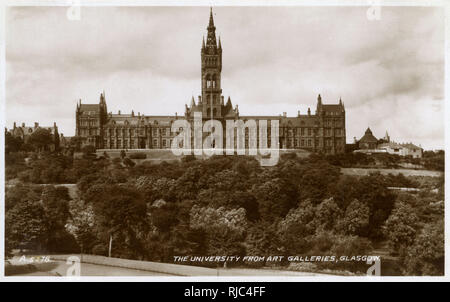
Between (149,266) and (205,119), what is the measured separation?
25634mm

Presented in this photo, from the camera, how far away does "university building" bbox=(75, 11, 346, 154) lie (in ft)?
129

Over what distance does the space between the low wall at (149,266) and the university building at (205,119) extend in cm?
1320

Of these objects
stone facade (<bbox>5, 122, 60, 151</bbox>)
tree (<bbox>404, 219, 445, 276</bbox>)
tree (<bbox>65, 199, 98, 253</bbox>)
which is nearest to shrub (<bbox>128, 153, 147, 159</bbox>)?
stone facade (<bbox>5, 122, 60, 151</bbox>)

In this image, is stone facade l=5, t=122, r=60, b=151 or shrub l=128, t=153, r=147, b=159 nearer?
stone facade l=5, t=122, r=60, b=151

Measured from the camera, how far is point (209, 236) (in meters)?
28.4

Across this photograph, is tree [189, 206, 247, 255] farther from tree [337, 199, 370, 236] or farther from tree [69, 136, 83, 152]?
tree [69, 136, 83, 152]

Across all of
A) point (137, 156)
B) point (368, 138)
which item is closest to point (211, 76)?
point (137, 156)

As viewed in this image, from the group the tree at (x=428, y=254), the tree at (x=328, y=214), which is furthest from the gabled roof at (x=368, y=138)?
the tree at (x=428, y=254)

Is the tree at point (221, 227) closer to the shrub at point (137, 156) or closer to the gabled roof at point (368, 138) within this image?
the gabled roof at point (368, 138)

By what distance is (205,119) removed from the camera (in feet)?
163

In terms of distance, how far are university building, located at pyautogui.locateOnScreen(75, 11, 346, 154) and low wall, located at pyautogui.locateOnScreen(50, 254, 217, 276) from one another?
13204 mm

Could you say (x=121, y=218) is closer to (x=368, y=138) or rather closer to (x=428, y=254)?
(x=428, y=254)

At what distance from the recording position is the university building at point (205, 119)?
39.3 metres
